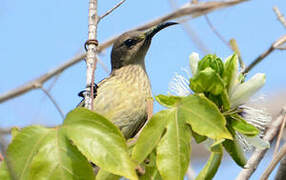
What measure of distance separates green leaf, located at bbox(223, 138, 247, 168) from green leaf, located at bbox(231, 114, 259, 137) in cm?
7

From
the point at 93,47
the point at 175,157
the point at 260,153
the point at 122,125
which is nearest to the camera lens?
the point at 175,157

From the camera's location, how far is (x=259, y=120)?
2262 mm

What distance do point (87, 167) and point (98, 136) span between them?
13 centimetres

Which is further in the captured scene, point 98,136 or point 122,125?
point 122,125

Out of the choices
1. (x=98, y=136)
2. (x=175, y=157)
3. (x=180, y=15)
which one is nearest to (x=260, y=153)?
(x=175, y=157)

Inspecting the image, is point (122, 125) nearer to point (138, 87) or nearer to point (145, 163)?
point (138, 87)

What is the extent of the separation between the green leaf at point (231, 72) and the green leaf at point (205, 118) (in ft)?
0.83

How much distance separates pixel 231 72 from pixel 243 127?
235 millimetres

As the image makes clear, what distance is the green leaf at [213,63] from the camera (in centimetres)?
211

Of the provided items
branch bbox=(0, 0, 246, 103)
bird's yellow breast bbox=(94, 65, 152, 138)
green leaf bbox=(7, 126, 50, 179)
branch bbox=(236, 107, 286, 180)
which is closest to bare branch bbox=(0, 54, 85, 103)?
branch bbox=(0, 0, 246, 103)

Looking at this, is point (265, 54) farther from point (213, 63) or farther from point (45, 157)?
point (45, 157)

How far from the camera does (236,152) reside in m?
2.06

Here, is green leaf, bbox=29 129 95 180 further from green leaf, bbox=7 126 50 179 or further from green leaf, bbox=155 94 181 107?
green leaf, bbox=155 94 181 107

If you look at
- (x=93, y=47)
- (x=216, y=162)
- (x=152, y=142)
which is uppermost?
(x=93, y=47)
